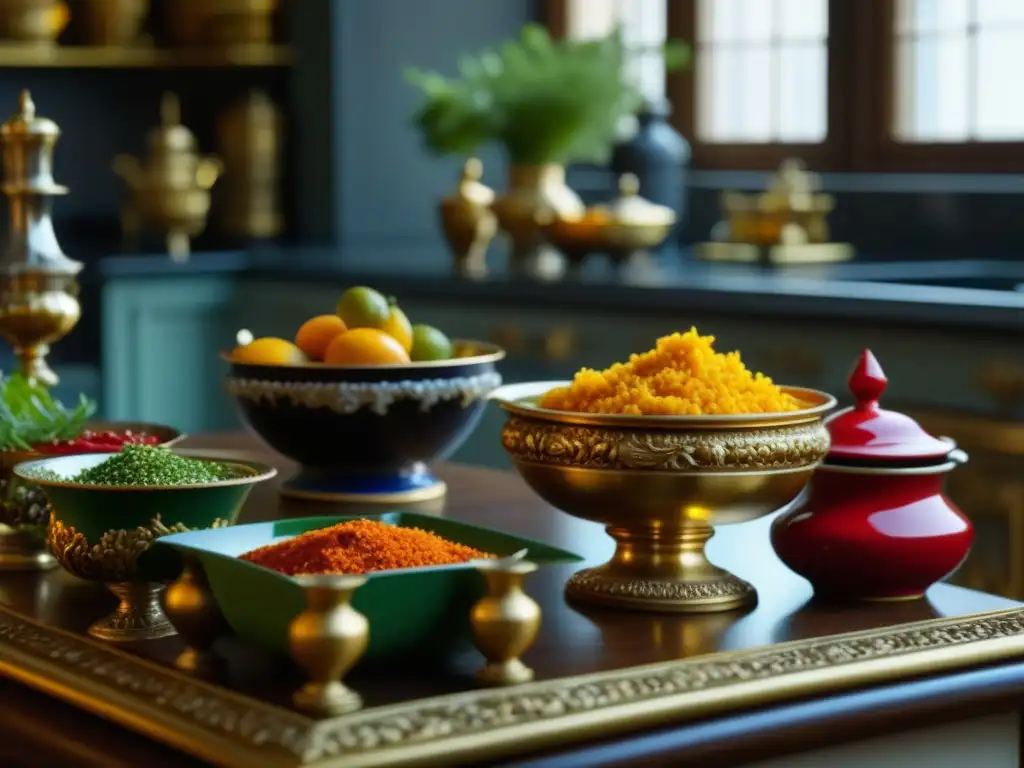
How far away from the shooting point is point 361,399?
5.71 ft

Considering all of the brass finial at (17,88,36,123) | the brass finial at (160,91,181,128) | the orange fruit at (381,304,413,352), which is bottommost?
the orange fruit at (381,304,413,352)

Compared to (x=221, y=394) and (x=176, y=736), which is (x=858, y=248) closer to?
(x=221, y=394)

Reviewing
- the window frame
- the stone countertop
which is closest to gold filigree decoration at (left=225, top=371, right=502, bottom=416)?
the stone countertop

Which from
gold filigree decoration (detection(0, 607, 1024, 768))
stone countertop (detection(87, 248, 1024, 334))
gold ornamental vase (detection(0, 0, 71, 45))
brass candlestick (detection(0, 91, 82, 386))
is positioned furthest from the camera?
gold ornamental vase (detection(0, 0, 71, 45))

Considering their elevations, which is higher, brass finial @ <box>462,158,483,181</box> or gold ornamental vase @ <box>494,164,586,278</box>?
brass finial @ <box>462,158,483,181</box>

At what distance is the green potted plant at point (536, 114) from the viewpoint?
384cm

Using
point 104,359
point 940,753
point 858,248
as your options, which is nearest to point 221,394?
point 104,359

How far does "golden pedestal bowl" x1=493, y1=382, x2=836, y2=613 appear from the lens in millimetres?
1252

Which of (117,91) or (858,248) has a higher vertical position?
(117,91)

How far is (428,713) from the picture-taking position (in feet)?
3.31

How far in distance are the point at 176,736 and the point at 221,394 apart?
10.5ft

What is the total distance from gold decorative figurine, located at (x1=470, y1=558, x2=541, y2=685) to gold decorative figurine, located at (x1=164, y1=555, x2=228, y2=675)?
171 mm

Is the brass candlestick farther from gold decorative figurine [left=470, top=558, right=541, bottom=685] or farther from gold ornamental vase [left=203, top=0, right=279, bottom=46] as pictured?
gold ornamental vase [left=203, top=0, right=279, bottom=46]

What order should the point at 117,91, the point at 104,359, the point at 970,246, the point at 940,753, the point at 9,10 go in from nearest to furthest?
the point at 940,753
the point at 970,246
the point at 104,359
the point at 9,10
the point at 117,91
